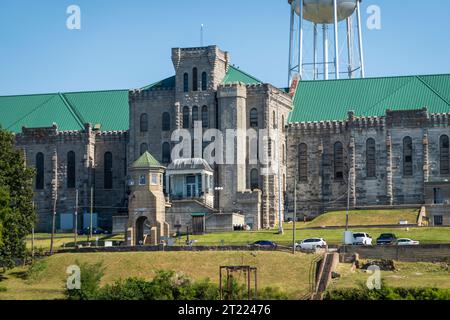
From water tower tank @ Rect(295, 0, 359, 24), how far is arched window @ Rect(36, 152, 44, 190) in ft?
98.7

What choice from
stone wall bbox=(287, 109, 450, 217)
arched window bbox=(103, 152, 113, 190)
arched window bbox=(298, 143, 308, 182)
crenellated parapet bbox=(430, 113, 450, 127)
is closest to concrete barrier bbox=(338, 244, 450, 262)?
stone wall bbox=(287, 109, 450, 217)

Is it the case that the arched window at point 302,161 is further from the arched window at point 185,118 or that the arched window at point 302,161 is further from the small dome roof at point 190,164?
the arched window at point 185,118

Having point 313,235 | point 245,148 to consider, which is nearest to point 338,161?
point 245,148

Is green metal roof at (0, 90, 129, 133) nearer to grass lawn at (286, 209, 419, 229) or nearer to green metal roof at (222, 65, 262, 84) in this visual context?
green metal roof at (222, 65, 262, 84)

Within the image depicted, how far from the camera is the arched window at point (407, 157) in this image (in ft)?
422

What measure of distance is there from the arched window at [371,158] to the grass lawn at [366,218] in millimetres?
5948

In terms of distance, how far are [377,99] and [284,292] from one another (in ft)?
162

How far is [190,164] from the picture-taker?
126 meters

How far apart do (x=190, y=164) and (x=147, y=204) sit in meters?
10.9

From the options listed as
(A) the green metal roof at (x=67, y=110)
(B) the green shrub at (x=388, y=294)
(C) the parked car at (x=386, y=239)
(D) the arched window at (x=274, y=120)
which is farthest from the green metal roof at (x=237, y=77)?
(B) the green shrub at (x=388, y=294)

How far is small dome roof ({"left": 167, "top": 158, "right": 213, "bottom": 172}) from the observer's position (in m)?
126

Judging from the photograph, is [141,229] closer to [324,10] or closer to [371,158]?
[371,158]
